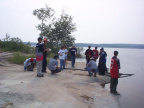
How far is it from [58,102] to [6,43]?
17.0 meters

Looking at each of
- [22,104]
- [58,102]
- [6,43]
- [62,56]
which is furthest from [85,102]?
[6,43]

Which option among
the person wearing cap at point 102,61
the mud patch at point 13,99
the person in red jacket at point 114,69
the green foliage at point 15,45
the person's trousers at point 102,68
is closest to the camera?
the mud patch at point 13,99

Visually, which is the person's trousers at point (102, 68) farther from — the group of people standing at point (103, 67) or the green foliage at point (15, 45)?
the green foliage at point (15, 45)

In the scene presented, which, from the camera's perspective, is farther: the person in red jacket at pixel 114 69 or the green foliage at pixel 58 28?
Result: the green foliage at pixel 58 28

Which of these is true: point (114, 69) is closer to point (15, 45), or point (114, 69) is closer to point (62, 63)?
point (62, 63)

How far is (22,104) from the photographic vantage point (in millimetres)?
4707

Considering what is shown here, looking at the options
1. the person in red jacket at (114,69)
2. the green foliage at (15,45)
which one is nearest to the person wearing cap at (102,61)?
the person in red jacket at (114,69)

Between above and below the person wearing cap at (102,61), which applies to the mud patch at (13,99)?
below

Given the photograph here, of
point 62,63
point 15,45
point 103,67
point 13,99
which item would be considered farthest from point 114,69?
point 15,45

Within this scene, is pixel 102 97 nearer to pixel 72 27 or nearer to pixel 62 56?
pixel 62 56

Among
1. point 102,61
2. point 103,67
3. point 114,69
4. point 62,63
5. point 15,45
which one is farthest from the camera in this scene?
point 15,45

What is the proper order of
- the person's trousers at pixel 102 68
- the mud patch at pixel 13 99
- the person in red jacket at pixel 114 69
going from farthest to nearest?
the person's trousers at pixel 102 68, the person in red jacket at pixel 114 69, the mud patch at pixel 13 99

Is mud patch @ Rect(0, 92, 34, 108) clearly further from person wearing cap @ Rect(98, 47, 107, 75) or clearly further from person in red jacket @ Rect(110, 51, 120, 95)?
person wearing cap @ Rect(98, 47, 107, 75)

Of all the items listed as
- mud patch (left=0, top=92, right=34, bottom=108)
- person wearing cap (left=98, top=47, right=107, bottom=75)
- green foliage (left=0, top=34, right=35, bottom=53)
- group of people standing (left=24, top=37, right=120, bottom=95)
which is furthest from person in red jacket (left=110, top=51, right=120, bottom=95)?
green foliage (left=0, top=34, right=35, bottom=53)
